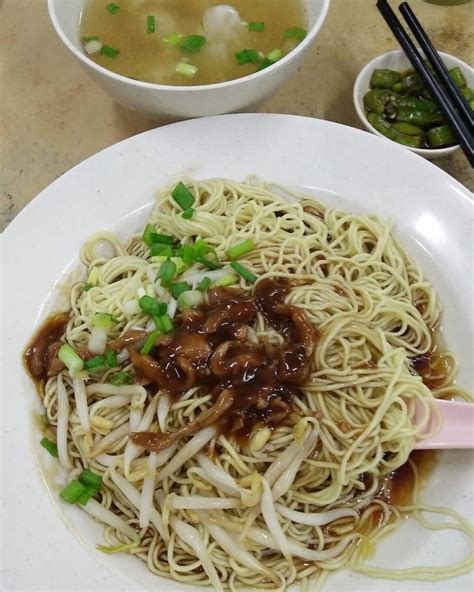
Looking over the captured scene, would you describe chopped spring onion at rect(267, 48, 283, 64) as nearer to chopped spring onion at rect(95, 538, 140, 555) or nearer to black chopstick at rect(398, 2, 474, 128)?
black chopstick at rect(398, 2, 474, 128)

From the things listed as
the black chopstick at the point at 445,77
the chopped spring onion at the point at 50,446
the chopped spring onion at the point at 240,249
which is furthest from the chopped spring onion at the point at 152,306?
the black chopstick at the point at 445,77

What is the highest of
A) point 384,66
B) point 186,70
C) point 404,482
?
point 186,70

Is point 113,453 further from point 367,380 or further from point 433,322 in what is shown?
point 433,322

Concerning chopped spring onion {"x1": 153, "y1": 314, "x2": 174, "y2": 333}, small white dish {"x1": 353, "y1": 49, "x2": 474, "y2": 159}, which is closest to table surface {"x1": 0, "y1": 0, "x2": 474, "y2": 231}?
small white dish {"x1": 353, "y1": 49, "x2": 474, "y2": 159}

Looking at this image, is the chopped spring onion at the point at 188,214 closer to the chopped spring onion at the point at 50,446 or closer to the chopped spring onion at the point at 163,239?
the chopped spring onion at the point at 163,239

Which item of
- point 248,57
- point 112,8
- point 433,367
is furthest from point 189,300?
point 112,8

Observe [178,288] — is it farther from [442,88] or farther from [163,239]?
[442,88]
